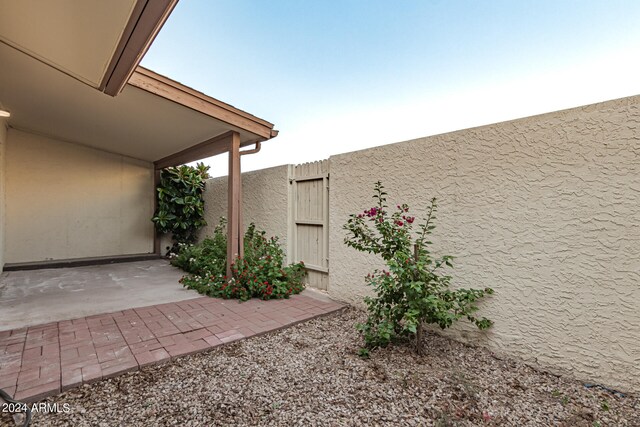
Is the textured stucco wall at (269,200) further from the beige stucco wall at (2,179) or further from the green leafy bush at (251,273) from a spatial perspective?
the beige stucco wall at (2,179)

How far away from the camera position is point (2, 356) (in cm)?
240

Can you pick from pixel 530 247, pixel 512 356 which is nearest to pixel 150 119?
pixel 530 247

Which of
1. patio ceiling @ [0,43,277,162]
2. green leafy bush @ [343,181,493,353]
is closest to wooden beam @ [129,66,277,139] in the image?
patio ceiling @ [0,43,277,162]

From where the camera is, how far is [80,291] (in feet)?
14.5

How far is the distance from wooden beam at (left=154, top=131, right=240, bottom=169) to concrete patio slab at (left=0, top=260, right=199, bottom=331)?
2430 mm

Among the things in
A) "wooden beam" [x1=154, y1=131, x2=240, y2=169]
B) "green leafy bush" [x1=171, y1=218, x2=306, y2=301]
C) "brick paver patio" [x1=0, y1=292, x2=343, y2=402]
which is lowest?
"brick paver patio" [x1=0, y1=292, x2=343, y2=402]

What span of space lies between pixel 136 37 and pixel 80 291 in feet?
13.3

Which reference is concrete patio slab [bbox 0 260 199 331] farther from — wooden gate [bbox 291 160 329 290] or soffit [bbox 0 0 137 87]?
soffit [bbox 0 0 137 87]

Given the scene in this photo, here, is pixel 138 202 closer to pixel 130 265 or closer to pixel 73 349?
pixel 130 265

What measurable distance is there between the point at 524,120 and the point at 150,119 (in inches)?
199

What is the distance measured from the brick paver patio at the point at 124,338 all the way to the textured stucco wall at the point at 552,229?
1960 mm

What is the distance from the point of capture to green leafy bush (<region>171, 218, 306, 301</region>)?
4.21 m

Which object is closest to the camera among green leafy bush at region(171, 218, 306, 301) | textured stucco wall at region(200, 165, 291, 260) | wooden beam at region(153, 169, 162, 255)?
green leafy bush at region(171, 218, 306, 301)

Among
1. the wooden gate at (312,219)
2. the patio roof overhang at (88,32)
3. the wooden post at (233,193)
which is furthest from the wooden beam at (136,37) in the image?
the wooden gate at (312,219)
